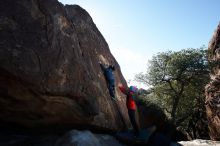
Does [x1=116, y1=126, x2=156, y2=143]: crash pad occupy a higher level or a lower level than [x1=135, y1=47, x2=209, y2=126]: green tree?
lower

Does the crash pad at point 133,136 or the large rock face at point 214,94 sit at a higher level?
the large rock face at point 214,94

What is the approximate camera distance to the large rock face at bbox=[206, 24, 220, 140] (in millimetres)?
28672

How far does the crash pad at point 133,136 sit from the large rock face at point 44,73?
967mm

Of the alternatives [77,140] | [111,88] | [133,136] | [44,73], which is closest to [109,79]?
[111,88]

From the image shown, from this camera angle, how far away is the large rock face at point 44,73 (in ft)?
29.2

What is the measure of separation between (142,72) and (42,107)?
89.2 feet

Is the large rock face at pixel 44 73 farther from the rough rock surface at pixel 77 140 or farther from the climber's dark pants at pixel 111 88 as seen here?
the climber's dark pants at pixel 111 88

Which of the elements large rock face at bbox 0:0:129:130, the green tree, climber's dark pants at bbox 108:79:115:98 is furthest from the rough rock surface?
the green tree

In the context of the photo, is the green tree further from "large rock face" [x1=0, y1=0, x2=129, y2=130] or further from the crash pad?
"large rock face" [x1=0, y1=0, x2=129, y2=130]

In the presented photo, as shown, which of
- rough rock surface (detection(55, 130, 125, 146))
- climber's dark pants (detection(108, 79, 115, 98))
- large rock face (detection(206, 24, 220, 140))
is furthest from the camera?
large rock face (detection(206, 24, 220, 140))

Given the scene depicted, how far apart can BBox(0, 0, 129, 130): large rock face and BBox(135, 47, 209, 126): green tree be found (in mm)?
20412

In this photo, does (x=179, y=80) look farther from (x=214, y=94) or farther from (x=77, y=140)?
(x=77, y=140)

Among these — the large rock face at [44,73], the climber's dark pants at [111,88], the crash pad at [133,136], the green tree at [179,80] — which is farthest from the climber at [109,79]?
the green tree at [179,80]

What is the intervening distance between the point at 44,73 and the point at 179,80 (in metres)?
25.6
